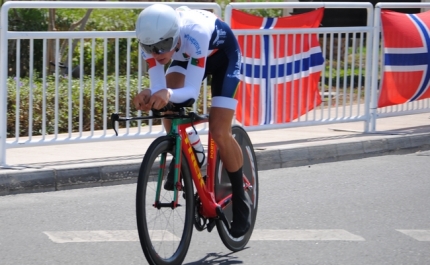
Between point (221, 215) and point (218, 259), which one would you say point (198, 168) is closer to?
point (221, 215)

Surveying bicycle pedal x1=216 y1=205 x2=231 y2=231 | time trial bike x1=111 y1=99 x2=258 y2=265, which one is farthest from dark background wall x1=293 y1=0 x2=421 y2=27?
time trial bike x1=111 y1=99 x2=258 y2=265

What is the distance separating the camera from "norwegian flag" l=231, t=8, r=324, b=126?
30.4ft

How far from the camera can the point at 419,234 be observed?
6242mm

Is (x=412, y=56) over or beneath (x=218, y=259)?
over

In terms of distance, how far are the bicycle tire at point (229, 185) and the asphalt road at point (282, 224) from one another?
0.08 meters

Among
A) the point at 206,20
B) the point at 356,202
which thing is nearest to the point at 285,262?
the point at 206,20

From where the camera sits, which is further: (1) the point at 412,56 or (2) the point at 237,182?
(1) the point at 412,56

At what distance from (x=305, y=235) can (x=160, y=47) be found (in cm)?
196

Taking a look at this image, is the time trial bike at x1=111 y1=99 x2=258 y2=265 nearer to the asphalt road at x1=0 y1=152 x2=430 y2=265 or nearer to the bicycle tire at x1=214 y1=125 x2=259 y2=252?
the bicycle tire at x1=214 y1=125 x2=259 y2=252

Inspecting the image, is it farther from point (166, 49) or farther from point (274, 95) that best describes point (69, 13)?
point (166, 49)

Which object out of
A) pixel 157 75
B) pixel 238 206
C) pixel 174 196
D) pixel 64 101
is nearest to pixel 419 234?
pixel 238 206

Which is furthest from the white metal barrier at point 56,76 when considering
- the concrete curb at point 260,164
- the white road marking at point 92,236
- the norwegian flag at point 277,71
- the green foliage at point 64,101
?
the white road marking at point 92,236

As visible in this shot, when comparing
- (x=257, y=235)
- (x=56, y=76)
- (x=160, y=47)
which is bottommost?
(x=257, y=235)

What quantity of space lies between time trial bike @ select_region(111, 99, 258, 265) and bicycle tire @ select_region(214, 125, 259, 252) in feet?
0.28
